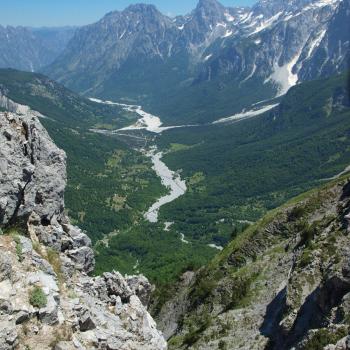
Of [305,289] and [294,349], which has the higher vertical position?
[305,289]

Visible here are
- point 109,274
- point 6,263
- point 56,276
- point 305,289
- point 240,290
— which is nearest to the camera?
point 6,263

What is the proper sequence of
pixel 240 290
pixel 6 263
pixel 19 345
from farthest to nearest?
pixel 240 290 < pixel 6 263 < pixel 19 345

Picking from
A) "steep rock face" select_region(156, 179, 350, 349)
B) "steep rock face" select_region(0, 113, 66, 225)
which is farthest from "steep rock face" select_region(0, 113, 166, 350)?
"steep rock face" select_region(156, 179, 350, 349)

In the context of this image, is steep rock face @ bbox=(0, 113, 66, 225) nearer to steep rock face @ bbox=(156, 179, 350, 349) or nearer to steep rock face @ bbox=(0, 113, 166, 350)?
steep rock face @ bbox=(0, 113, 166, 350)

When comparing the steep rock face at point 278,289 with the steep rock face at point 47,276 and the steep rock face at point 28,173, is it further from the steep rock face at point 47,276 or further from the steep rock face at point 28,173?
the steep rock face at point 28,173

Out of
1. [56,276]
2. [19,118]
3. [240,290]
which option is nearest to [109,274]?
[56,276]

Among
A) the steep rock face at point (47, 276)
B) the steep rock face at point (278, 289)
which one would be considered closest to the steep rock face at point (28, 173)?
the steep rock face at point (47, 276)

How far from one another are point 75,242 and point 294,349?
19237mm

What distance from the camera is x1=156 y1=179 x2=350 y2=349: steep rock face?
48794 mm

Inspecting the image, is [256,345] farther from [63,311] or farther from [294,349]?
[63,311]

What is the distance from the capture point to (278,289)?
68500 millimetres

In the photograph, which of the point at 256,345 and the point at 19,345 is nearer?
the point at 19,345

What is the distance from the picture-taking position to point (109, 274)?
138ft

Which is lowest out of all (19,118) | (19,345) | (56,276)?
(19,345)
